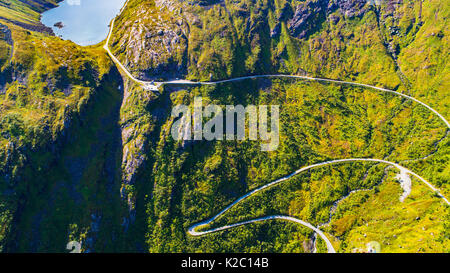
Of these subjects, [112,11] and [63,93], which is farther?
[112,11]

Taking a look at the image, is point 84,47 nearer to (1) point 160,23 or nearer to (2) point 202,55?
(1) point 160,23

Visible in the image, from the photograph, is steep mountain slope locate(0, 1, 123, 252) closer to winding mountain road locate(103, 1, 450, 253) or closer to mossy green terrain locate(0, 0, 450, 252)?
mossy green terrain locate(0, 0, 450, 252)

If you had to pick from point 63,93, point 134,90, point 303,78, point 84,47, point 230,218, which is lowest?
point 230,218

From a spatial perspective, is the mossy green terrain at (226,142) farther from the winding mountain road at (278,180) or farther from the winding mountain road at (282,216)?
the winding mountain road at (278,180)

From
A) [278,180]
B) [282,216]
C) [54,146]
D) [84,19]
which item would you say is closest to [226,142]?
[278,180]

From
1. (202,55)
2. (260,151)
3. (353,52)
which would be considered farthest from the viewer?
(353,52)

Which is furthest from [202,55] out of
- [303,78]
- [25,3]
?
[25,3]

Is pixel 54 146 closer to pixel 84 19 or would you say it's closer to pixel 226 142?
pixel 226 142

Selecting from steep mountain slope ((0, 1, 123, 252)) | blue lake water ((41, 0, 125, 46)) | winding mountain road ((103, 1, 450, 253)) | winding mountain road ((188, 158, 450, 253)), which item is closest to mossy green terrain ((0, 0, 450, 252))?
steep mountain slope ((0, 1, 123, 252))
